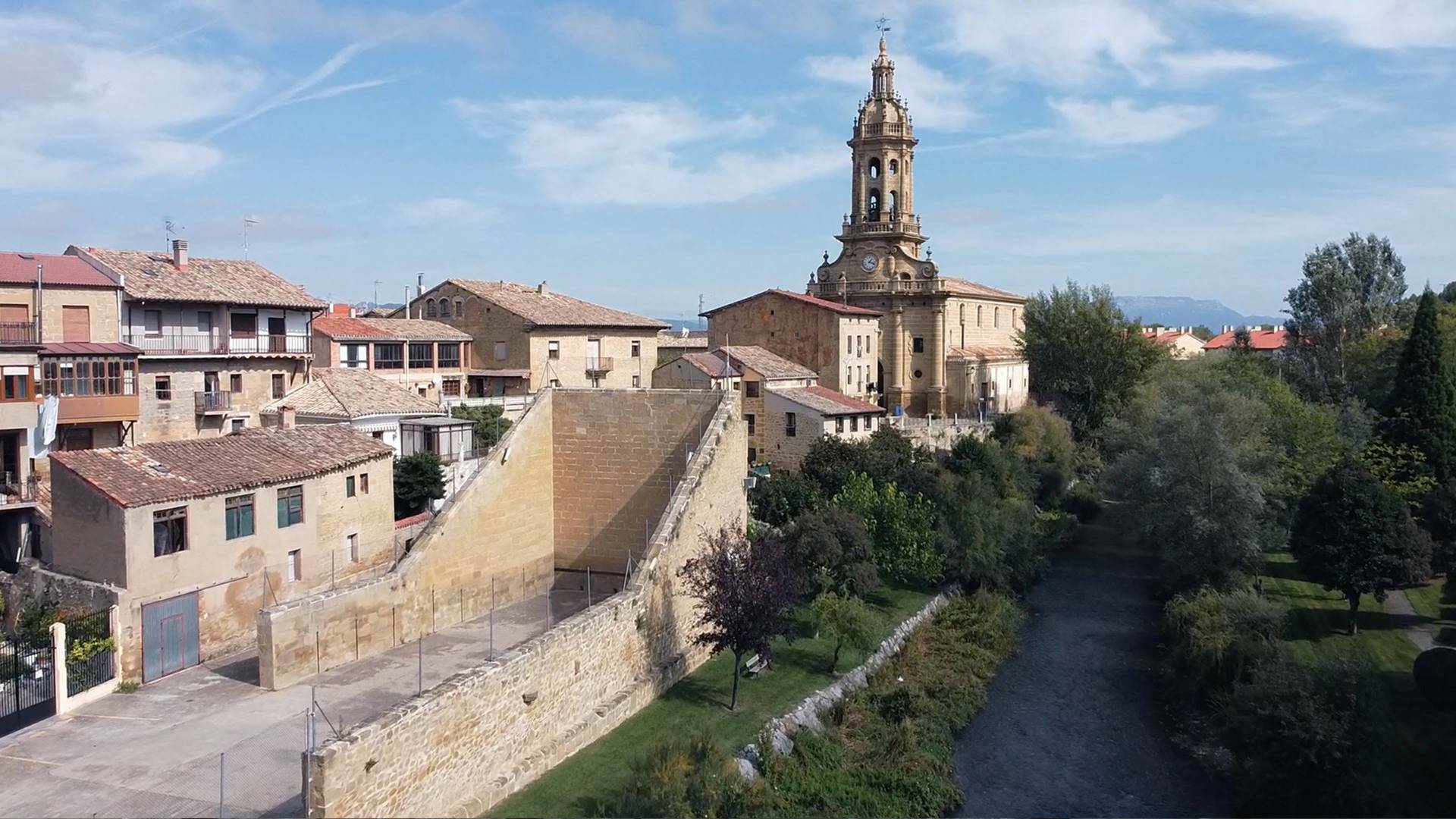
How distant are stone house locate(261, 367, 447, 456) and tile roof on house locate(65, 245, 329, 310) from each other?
259 cm

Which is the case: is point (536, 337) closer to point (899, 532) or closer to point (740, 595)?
point (899, 532)

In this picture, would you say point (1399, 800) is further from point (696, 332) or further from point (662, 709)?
point (696, 332)

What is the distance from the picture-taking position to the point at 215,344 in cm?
2962

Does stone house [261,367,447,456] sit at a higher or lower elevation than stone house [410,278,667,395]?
lower

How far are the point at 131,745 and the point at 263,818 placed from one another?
3.74m

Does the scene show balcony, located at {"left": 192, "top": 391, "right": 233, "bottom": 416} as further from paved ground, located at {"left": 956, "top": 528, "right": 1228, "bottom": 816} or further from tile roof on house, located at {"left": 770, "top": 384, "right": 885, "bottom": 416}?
paved ground, located at {"left": 956, "top": 528, "right": 1228, "bottom": 816}

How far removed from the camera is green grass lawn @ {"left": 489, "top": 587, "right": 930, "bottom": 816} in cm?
1423

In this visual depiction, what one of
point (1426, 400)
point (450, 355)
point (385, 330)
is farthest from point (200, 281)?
point (1426, 400)

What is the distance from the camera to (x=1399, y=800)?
54.0 feet

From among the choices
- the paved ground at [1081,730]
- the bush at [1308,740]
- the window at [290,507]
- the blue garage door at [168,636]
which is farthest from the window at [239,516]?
the bush at [1308,740]

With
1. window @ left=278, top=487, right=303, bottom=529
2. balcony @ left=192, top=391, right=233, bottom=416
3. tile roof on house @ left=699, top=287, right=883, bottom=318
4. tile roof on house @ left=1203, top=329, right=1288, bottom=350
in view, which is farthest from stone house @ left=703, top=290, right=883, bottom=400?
tile roof on house @ left=1203, top=329, right=1288, bottom=350

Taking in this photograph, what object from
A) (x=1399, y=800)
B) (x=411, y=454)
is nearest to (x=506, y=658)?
(x=1399, y=800)

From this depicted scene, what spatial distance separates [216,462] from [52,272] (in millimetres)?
9668

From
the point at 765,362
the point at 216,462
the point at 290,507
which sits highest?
the point at 765,362
